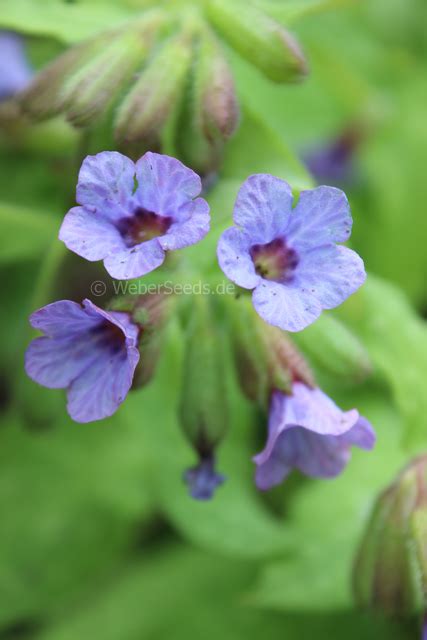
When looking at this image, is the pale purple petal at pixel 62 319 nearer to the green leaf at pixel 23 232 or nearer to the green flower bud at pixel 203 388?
the green flower bud at pixel 203 388

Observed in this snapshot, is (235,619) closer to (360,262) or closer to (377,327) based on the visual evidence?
(377,327)

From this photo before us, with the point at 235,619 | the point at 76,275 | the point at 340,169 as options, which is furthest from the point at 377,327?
the point at 340,169

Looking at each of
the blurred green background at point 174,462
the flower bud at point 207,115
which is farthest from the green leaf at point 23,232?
the flower bud at point 207,115

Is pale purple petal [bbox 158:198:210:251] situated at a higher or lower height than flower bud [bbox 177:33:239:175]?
higher

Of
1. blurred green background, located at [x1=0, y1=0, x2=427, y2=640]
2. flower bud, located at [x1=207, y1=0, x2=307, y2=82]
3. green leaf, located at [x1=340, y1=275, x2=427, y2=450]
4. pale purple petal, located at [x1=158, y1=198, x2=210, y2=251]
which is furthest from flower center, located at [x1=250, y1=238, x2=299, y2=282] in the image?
green leaf, located at [x1=340, y1=275, x2=427, y2=450]

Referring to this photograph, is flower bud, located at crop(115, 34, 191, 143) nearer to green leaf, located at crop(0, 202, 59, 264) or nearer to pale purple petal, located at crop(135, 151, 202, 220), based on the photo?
pale purple petal, located at crop(135, 151, 202, 220)

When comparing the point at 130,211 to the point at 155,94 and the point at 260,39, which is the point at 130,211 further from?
the point at 260,39

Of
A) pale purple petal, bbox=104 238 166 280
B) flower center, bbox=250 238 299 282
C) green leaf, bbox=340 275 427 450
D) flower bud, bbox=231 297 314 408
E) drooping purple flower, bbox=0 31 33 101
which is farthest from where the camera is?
drooping purple flower, bbox=0 31 33 101
